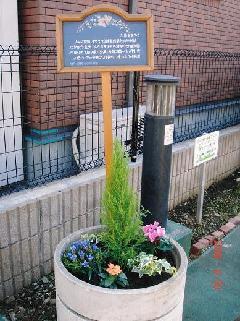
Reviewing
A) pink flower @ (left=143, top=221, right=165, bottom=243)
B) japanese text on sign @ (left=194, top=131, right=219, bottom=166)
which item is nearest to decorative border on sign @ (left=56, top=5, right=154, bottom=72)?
pink flower @ (left=143, top=221, right=165, bottom=243)

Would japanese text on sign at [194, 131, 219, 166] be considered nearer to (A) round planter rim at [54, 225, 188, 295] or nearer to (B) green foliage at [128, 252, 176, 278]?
(A) round planter rim at [54, 225, 188, 295]

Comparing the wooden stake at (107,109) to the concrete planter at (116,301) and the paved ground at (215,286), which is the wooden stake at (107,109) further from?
the paved ground at (215,286)

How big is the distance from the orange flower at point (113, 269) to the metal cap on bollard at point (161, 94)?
1424 millimetres

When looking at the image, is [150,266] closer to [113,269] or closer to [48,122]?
[113,269]

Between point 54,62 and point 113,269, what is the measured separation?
3.10m

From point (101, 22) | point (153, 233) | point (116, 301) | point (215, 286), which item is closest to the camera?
point (116, 301)

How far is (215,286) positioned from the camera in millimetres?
3783

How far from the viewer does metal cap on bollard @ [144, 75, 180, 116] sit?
3150 millimetres

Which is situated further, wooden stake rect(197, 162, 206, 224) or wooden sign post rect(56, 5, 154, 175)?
wooden stake rect(197, 162, 206, 224)

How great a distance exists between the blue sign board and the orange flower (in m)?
1.42

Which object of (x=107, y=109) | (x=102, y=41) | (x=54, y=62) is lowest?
(x=107, y=109)

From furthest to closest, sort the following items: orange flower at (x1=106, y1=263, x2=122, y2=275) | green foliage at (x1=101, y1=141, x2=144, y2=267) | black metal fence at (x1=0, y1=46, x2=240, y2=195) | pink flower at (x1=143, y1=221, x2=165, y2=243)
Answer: black metal fence at (x1=0, y1=46, x2=240, y2=195)
pink flower at (x1=143, y1=221, x2=165, y2=243)
green foliage at (x1=101, y1=141, x2=144, y2=267)
orange flower at (x1=106, y1=263, x2=122, y2=275)

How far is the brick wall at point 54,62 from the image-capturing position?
449 cm

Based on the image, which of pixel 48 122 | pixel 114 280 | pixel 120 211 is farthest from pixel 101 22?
pixel 48 122
